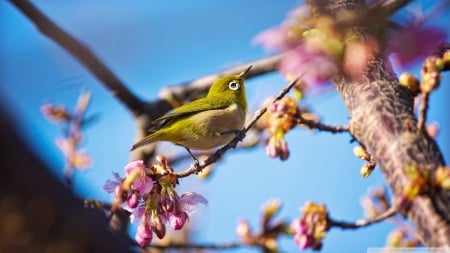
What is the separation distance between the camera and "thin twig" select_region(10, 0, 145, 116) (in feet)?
5.91

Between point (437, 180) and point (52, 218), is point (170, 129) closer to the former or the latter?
point (437, 180)

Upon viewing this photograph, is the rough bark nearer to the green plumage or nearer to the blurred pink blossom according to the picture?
the blurred pink blossom

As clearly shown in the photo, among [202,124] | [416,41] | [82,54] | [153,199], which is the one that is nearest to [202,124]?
[202,124]

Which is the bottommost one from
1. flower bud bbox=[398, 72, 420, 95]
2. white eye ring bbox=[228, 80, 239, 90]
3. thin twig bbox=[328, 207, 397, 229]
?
thin twig bbox=[328, 207, 397, 229]

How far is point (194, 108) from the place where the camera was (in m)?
1.64

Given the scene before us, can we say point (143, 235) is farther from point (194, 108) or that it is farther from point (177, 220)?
point (194, 108)

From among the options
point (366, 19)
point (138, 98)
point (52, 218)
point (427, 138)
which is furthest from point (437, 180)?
point (138, 98)

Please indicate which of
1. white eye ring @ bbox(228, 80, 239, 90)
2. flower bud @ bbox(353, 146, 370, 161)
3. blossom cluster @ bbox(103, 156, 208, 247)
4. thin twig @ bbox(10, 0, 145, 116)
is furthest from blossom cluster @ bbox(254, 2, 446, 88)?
thin twig @ bbox(10, 0, 145, 116)

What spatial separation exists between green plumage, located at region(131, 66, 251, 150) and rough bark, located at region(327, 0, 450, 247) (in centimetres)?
56

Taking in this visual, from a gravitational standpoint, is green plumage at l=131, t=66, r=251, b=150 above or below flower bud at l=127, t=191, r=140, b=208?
above

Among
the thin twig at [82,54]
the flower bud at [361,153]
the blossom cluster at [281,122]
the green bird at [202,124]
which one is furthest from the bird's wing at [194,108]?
the flower bud at [361,153]

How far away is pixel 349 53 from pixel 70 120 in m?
1.36

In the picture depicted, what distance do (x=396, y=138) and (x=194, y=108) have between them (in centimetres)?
83

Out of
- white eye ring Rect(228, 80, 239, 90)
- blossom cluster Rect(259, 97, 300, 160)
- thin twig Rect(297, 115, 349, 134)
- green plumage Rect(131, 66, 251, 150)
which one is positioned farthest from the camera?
white eye ring Rect(228, 80, 239, 90)
